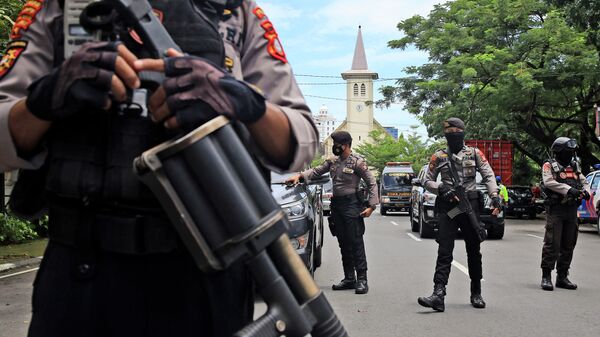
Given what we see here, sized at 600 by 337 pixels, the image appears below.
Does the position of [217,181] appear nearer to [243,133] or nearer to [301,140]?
[243,133]

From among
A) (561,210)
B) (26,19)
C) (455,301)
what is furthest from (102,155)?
(561,210)

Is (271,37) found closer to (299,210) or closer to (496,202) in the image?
(299,210)

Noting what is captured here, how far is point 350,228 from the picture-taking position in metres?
7.66

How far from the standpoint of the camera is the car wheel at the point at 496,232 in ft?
50.3

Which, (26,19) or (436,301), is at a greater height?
(26,19)

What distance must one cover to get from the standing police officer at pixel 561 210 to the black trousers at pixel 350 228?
2.19 m

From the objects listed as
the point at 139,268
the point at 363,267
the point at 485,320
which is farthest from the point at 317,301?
the point at 363,267

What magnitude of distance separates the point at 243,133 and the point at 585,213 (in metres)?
18.4

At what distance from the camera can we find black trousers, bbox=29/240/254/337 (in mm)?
1440

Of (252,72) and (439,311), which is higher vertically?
(252,72)

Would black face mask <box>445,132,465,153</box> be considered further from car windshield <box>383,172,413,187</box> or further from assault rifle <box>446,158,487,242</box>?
car windshield <box>383,172,413,187</box>

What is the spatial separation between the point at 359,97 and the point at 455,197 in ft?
351

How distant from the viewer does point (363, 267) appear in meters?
7.55

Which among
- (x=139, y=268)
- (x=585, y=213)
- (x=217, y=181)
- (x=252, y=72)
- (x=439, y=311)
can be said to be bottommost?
(x=585, y=213)
